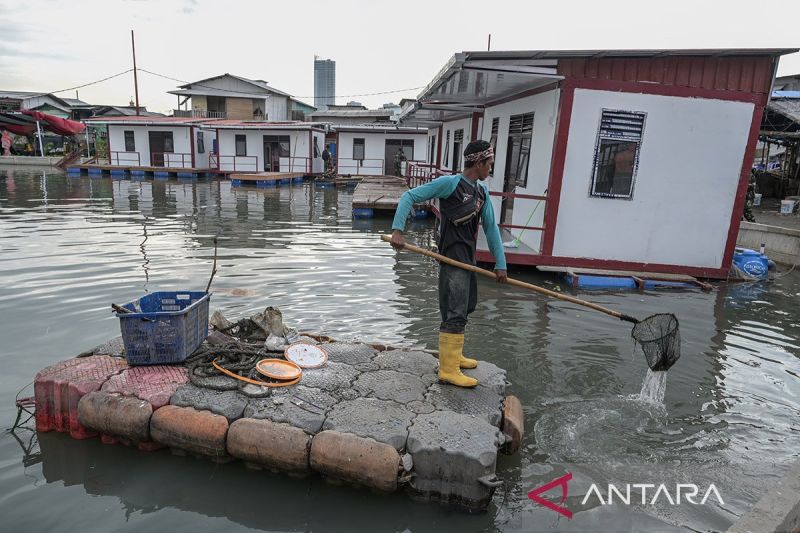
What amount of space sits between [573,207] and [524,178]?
199cm

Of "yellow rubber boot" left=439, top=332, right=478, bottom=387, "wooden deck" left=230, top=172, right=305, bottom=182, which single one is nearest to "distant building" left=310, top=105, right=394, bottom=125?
"wooden deck" left=230, top=172, right=305, bottom=182

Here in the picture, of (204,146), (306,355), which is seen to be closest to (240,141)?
(204,146)

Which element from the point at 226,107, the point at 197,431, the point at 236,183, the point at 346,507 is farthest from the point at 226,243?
the point at 226,107

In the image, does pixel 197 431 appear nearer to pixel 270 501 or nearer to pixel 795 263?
pixel 270 501

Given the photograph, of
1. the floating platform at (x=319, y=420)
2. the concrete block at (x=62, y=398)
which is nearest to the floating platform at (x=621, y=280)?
the floating platform at (x=319, y=420)

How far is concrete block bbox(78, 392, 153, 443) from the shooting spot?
3.86 meters

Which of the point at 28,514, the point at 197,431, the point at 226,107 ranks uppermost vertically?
the point at 226,107

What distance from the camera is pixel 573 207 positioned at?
372 inches

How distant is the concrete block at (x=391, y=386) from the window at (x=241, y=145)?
30.0 meters

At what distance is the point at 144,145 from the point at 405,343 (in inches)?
1286

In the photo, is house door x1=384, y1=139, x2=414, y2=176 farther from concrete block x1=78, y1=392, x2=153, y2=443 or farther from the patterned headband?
concrete block x1=78, y1=392, x2=153, y2=443

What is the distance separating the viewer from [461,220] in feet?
14.2

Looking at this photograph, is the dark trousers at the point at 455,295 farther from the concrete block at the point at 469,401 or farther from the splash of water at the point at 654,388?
the splash of water at the point at 654,388

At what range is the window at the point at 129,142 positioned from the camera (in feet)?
108
